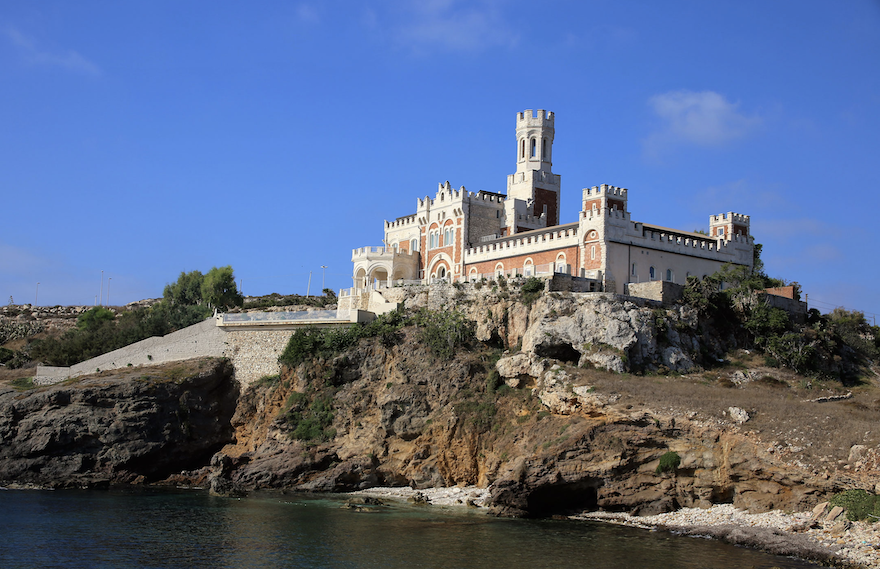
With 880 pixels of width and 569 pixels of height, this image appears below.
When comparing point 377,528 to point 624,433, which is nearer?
point 377,528

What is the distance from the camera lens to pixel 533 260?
6012cm

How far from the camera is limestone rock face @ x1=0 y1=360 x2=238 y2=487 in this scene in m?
54.0

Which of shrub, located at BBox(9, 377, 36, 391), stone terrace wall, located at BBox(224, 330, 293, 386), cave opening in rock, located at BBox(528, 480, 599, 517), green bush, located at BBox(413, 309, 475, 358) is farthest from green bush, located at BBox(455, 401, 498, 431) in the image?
shrub, located at BBox(9, 377, 36, 391)

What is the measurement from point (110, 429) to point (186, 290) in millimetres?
43330

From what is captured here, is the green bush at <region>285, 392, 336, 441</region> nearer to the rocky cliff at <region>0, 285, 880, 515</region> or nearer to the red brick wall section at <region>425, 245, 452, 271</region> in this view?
the rocky cliff at <region>0, 285, 880, 515</region>

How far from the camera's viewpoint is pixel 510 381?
51.8m

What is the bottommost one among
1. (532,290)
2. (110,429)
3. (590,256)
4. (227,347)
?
(110,429)

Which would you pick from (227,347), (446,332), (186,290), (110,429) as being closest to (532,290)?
(446,332)

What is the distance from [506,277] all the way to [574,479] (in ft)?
59.5

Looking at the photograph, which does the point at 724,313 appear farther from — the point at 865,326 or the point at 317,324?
the point at 317,324

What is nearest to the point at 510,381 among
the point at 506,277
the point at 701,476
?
the point at 506,277

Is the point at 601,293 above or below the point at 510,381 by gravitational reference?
above

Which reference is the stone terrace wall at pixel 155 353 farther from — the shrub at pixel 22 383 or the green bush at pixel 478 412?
the green bush at pixel 478 412

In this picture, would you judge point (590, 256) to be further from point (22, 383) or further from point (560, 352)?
point (22, 383)
